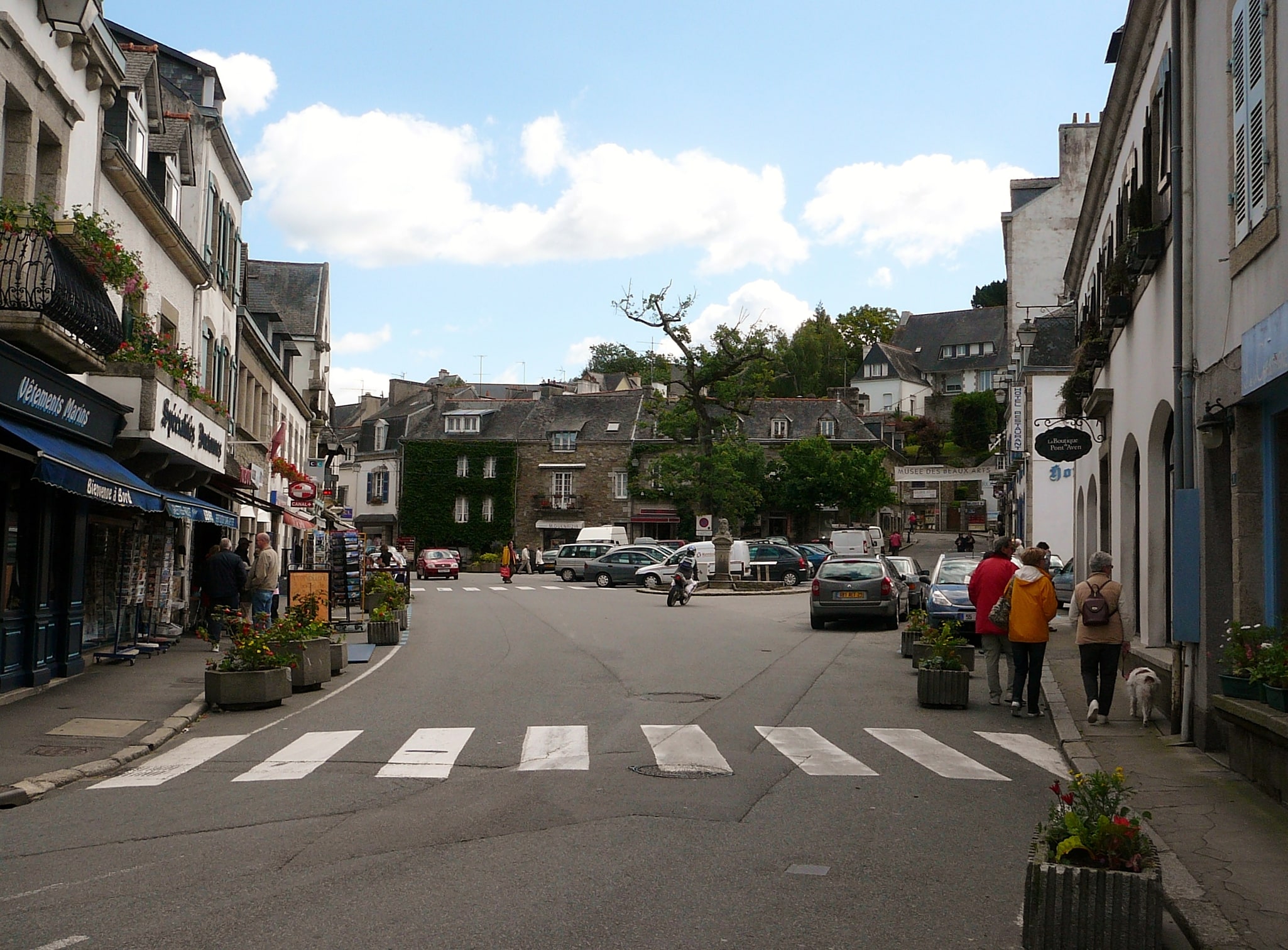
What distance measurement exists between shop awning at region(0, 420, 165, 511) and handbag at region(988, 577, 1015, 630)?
9401 millimetres

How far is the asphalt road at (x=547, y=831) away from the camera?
5.39m

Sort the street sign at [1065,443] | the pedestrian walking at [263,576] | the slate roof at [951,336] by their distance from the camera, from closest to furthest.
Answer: the street sign at [1065,443] → the pedestrian walking at [263,576] → the slate roof at [951,336]

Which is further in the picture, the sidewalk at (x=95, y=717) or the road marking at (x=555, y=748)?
the sidewalk at (x=95, y=717)

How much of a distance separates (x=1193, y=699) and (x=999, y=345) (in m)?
98.3

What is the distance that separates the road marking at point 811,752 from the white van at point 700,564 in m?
31.3

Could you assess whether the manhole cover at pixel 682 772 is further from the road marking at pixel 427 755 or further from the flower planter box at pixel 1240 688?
the flower planter box at pixel 1240 688

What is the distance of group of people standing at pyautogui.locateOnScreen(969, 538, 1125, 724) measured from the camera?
1208 cm

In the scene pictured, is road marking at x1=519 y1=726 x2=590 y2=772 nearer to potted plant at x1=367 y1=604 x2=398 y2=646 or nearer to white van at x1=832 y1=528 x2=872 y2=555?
potted plant at x1=367 y1=604 x2=398 y2=646

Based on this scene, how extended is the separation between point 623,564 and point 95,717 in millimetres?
38949

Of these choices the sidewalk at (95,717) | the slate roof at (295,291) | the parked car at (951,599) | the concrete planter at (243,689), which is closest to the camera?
the sidewalk at (95,717)

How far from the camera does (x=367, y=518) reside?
78938 millimetres

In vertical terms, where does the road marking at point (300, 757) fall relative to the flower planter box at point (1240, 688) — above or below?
below

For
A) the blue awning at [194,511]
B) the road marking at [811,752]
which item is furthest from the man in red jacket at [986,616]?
the blue awning at [194,511]

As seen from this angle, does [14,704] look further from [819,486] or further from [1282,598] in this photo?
[819,486]
